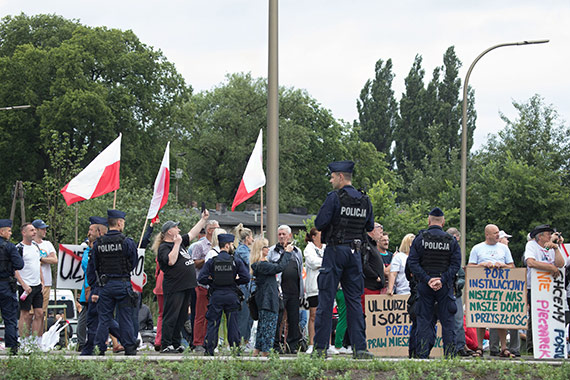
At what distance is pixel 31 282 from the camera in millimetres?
12984

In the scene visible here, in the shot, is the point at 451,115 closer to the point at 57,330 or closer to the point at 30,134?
the point at 30,134

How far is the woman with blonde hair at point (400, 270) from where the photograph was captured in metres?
13.0

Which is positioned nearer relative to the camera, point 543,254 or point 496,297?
point 543,254

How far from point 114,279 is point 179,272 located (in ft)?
4.93

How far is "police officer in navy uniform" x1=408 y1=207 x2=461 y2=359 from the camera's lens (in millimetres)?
10641

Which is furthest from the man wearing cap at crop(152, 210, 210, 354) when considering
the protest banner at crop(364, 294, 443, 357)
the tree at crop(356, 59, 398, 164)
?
the tree at crop(356, 59, 398, 164)

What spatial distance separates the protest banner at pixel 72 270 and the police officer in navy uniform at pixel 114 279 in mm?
2372

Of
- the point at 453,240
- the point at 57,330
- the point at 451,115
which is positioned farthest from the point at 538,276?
the point at 451,115

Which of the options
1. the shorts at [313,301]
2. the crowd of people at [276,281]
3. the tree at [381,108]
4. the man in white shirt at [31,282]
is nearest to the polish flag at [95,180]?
the crowd of people at [276,281]

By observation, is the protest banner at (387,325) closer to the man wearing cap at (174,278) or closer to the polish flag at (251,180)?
the man wearing cap at (174,278)

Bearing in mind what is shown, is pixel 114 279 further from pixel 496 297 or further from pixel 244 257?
pixel 496 297

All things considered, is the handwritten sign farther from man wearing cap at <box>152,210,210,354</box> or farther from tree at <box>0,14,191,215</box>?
tree at <box>0,14,191,215</box>

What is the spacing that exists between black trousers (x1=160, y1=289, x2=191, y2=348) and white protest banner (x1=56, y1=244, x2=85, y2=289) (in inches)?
→ 69.9

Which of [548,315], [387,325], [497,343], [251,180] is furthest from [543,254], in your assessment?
[251,180]
